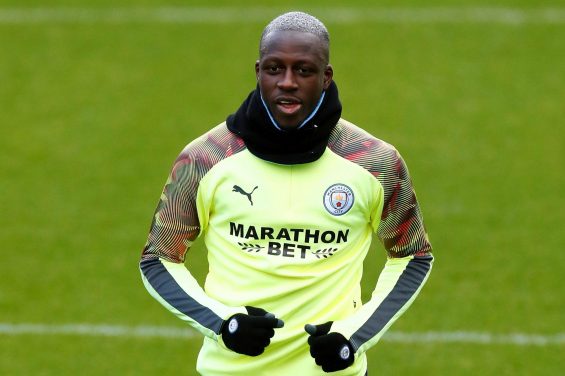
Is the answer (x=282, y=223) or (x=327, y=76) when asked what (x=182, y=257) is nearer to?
(x=282, y=223)

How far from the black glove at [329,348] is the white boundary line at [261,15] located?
9283 mm

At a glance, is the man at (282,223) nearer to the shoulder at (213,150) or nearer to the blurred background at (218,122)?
the shoulder at (213,150)

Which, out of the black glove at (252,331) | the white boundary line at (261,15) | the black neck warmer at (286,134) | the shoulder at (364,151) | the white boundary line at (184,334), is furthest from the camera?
the white boundary line at (261,15)

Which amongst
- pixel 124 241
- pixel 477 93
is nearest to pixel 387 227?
pixel 124 241

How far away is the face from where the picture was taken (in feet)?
13.9

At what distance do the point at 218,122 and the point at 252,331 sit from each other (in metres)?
7.42

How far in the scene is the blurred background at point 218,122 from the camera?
8.23 meters

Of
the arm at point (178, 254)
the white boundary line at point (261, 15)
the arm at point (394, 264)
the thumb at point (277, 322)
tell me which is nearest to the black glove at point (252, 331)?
the thumb at point (277, 322)

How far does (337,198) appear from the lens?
14.5 feet

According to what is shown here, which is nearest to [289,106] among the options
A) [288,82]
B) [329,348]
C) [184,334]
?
[288,82]

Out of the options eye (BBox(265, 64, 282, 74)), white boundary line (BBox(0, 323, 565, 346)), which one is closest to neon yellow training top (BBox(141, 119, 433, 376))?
eye (BBox(265, 64, 282, 74))

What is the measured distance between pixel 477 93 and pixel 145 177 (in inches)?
137

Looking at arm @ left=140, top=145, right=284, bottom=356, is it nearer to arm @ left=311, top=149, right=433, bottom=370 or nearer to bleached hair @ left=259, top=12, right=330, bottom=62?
arm @ left=311, top=149, right=433, bottom=370

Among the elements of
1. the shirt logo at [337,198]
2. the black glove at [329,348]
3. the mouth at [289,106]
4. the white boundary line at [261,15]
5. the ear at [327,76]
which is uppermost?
the ear at [327,76]
